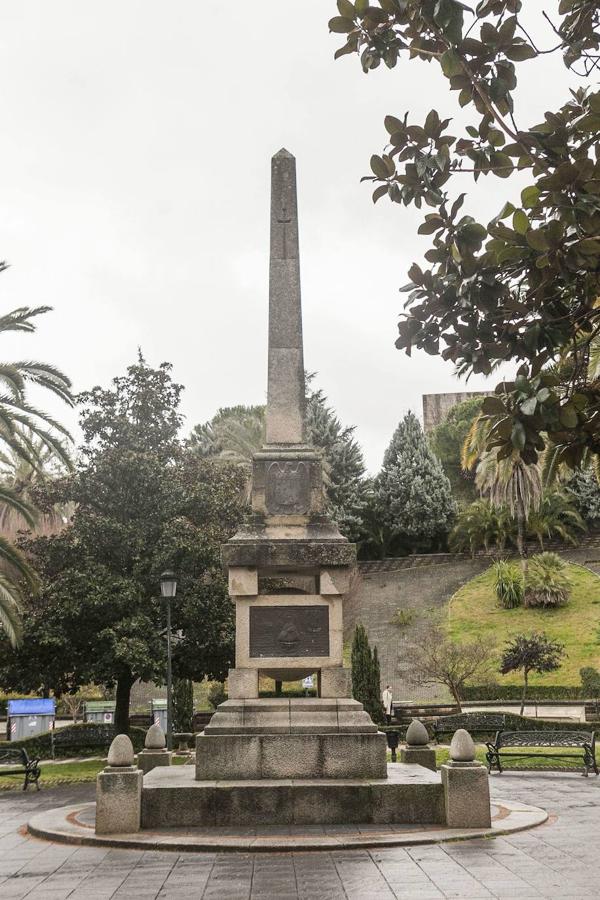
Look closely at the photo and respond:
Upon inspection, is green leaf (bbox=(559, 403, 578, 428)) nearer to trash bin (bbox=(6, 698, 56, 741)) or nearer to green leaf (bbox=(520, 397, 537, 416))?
green leaf (bbox=(520, 397, 537, 416))

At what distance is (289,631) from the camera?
12.1m

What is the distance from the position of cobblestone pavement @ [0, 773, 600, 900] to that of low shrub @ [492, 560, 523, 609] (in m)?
36.1

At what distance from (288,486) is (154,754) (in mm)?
5411

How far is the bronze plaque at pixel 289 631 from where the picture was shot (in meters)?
12.1

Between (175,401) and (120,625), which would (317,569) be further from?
(175,401)

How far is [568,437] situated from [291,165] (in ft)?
37.2

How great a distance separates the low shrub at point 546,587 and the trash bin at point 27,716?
2640 centimetres

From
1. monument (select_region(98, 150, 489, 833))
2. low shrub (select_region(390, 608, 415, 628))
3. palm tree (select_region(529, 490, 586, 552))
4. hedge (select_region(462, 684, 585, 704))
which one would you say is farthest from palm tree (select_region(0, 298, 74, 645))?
palm tree (select_region(529, 490, 586, 552))

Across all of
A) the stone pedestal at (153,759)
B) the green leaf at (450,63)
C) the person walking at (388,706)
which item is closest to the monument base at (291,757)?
the stone pedestal at (153,759)

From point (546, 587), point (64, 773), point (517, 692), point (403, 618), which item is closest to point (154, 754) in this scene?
point (64, 773)

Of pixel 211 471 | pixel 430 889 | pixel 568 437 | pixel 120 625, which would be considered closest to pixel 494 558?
pixel 211 471

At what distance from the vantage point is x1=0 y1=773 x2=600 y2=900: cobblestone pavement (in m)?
7.34

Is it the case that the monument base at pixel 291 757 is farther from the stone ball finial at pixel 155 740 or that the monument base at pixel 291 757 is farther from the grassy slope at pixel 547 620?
the grassy slope at pixel 547 620

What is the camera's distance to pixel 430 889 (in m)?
7.36
